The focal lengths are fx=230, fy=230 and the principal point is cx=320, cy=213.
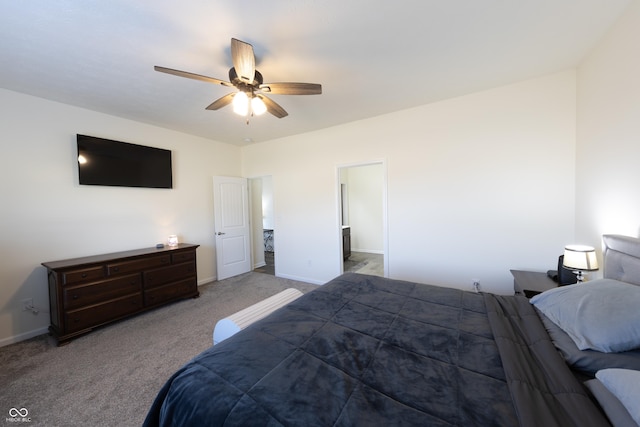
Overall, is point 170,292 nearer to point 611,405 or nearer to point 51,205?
point 51,205

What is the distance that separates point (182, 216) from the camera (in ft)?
13.0

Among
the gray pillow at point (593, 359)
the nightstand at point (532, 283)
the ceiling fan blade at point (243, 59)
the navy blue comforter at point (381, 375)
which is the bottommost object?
the nightstand at point (532, 283)

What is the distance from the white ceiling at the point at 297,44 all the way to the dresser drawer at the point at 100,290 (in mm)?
2158

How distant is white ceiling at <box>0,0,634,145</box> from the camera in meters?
1.55

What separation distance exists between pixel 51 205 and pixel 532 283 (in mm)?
5274

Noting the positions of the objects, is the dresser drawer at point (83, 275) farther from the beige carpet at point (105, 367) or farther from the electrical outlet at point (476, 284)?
the electrical outlet at point (476, 284)

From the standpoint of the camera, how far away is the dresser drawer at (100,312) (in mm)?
2447

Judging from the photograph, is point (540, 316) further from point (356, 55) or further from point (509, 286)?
point (356, 55)

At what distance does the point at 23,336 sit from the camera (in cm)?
252

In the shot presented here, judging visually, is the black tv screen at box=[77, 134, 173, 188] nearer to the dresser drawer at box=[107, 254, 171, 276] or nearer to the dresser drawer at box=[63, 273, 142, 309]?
the dresser drawer at box=[107, 254, 171, 276]

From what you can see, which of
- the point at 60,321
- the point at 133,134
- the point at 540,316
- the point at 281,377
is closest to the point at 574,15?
the point at 540,316

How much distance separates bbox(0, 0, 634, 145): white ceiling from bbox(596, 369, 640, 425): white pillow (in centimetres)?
209

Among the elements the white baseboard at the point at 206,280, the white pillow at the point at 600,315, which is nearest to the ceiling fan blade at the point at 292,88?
the white pillow at the point at 600,315

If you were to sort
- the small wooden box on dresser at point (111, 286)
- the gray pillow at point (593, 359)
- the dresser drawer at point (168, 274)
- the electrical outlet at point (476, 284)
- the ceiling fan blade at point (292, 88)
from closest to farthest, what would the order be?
the gray pillow at point (593, 359), the ceiling fan blade at point (292, 88), the small wooden box on dresser at point (111, 286), the electrical outlet at point (476, 284), the dresser drawer at point (168, 274)
